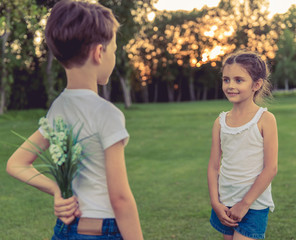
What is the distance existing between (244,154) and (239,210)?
368mm

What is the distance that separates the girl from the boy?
1.28m

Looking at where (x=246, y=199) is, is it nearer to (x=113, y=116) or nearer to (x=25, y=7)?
(x=113, y=116)

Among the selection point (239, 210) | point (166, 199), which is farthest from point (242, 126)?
point (166, 199)

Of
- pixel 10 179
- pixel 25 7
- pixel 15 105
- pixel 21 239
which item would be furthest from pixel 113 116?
pixel 15 105

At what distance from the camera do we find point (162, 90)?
7506 centimetres

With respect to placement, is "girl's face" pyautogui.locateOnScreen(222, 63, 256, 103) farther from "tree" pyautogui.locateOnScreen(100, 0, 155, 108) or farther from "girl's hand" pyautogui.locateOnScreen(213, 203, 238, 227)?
"tree" pyautogui.locateOnScreen(100, 0, 155, 108)

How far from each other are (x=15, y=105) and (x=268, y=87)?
3108 cm

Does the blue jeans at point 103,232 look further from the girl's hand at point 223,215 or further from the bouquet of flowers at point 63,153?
the girl's hand at point 223,215

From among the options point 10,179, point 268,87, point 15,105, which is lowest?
point 15,105

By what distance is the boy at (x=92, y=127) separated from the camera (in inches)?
68.4

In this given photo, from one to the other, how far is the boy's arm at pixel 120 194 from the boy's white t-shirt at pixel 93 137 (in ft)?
0.14

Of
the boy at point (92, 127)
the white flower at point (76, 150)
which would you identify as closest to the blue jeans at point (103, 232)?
the boy at point (92, 127)

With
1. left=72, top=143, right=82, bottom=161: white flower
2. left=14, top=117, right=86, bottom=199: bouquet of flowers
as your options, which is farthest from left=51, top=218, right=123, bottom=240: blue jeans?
left=72, top=143, right=82, bottom=161: white flower

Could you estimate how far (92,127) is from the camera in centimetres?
178
